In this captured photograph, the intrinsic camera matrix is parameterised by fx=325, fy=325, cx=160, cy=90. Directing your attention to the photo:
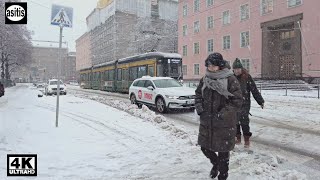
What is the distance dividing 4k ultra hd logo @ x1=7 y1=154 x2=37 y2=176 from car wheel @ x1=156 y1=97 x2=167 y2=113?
826 cm

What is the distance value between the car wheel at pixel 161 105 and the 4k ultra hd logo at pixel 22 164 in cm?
826

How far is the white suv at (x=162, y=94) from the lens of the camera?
1342 centimetres

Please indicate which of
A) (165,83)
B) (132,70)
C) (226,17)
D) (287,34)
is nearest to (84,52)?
(226,17)

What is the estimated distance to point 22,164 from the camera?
17.4 feet

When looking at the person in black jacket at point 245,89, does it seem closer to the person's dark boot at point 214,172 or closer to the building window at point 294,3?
the person's dark boot at point 214,172

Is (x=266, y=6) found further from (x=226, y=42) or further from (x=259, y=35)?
(x=226, y=42)

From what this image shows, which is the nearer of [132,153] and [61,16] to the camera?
[132,153]

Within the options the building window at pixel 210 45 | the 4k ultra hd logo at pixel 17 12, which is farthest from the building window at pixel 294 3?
the 4k ultra hd logo at pixel 17 12

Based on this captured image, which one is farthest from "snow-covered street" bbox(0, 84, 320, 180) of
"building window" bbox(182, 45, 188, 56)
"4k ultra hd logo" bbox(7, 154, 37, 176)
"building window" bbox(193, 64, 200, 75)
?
"building window" bbox(182, 45, 188, 56)

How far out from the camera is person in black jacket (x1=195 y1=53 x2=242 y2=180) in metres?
→ 4.27

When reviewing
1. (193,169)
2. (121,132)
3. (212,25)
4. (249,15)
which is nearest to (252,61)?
(249,15)

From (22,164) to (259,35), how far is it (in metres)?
34.6

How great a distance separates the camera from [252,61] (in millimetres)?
37125

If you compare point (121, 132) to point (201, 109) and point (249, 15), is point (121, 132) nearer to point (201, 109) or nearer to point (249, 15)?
point (201, 109)
